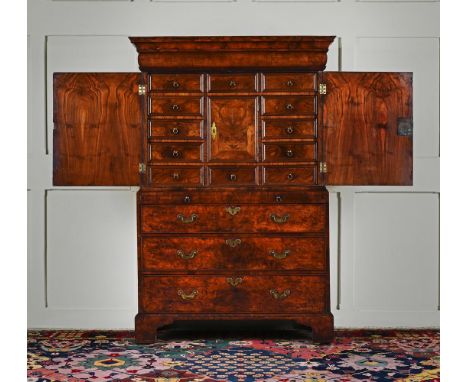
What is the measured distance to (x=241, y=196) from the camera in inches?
156

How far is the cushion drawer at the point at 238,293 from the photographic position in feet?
13.0

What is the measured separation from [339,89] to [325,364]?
1.64 metres

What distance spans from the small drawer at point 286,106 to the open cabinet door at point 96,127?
2.52 feet

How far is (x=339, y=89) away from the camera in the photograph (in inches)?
158

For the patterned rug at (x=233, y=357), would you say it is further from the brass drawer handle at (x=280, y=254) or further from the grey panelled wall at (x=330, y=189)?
the brass drawer handle at (x=280, y=254)

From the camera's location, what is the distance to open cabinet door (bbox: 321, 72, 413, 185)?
4.00 metres

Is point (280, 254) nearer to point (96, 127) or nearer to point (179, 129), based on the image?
point (179, 129)

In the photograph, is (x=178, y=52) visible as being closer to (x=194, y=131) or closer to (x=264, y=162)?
(x=194, y=131)

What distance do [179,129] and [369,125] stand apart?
117 cm

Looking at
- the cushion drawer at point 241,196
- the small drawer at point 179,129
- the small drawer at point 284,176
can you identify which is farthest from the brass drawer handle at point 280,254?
the small drawer at point 179,129

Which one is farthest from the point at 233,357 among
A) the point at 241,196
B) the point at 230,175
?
the point at 230,175

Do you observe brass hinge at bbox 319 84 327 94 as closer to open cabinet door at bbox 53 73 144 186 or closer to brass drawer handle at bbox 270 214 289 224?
brass drawer handle at bbox 270 214 289 224

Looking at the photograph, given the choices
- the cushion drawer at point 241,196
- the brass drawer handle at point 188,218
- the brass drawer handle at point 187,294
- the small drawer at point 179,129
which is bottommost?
the brass drawer handle at point 187,294
